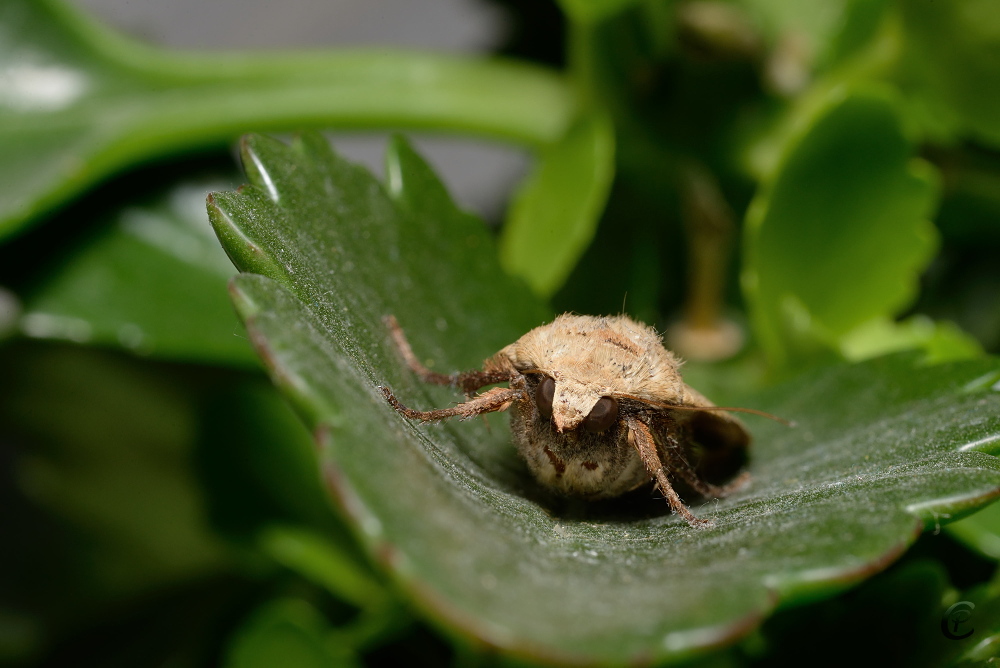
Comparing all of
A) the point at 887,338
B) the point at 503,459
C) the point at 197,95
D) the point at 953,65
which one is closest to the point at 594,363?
the point at 503,459

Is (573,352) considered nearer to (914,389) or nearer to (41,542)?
(914,389)

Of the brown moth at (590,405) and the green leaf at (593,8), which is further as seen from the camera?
the green leaf at (593,8)

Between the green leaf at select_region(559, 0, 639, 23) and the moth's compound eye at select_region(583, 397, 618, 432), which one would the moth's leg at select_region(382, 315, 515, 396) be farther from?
the green leaf at select_region(559, 0, 639, 23)

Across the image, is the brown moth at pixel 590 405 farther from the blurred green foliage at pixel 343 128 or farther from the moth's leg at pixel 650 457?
the blurred green foliage at pixel 343 128

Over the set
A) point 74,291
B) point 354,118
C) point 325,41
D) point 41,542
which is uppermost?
point 325,41

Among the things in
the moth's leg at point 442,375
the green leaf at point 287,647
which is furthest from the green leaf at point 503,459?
the green leaf at point 287,647

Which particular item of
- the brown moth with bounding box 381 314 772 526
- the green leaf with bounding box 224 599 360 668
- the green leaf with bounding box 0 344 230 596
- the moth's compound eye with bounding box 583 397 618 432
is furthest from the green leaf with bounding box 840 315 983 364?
the green leaf with bounding box 0 344 230 596

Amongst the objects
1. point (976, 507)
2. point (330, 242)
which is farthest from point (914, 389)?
point (330, 242)
